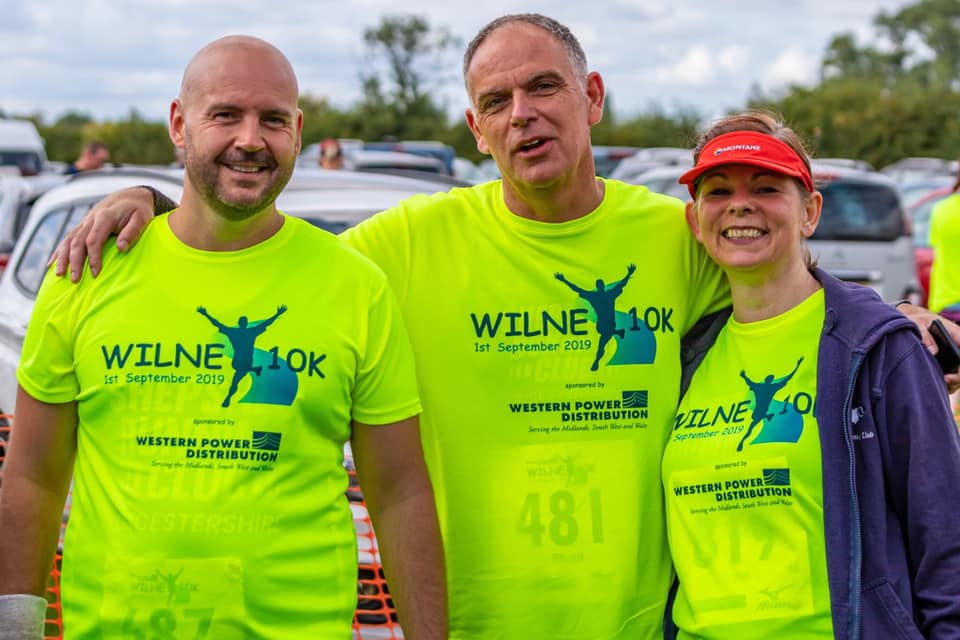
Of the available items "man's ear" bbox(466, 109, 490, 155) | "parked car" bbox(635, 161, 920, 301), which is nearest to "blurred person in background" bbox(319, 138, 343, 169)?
"parked car" bbox(635, 161, 920, 301)

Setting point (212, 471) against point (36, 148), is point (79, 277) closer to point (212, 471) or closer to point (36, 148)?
point (212, 471)

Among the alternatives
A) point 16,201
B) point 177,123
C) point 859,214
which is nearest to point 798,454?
point 177,123

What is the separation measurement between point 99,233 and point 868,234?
1077cm

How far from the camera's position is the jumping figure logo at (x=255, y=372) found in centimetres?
276

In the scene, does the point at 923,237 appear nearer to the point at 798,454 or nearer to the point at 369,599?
the point at 369,599

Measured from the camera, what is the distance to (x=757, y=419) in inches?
116

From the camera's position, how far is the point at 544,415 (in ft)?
10.3

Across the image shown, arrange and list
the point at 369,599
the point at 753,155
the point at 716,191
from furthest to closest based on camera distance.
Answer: the point at 369,599 < the point at 716,191 < the point at 753,155

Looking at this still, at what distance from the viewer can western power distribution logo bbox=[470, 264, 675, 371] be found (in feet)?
10.3

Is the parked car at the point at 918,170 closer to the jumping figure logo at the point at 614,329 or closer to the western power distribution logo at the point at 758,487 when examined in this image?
the jumping figure logo at the point at 614,329

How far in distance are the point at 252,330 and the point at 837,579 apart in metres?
1.41

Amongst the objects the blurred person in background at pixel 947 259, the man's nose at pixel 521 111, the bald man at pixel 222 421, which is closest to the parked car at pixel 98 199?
the bald man at pixel 222 421

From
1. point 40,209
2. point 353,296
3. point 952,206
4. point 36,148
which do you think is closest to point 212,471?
point 353,296

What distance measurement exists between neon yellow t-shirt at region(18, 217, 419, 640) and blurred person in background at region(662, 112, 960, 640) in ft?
2.54
